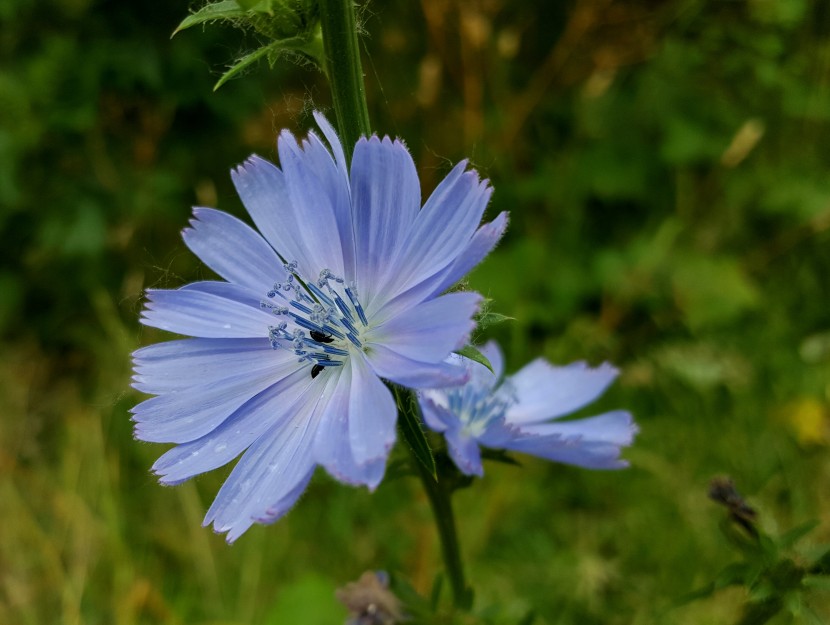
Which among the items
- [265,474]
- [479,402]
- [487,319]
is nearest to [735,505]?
[479,402]

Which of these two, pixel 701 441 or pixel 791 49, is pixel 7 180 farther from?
pixel 791 49

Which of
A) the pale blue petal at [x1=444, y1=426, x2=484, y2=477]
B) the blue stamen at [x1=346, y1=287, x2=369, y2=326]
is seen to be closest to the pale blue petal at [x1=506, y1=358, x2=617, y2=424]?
the pale blue petal at [x1=444, y1=426, x2=484, y2=477]

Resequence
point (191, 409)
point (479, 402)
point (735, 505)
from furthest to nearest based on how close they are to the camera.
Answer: point (479, 402) → point (735, 505) → point (191, 409)

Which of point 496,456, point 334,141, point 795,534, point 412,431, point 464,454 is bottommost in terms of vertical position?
point 795,534

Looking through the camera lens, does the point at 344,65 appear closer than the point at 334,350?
Yes

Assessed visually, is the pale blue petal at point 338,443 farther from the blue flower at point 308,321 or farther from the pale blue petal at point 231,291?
the pale blue petal at point 231,291

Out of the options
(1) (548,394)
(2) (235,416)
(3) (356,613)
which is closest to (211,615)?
(3) (356,613)

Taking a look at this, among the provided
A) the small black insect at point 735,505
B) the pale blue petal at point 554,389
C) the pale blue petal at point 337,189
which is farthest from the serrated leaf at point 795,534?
the pale blue petal at point 337,189

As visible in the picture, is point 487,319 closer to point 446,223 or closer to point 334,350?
point 446,223
